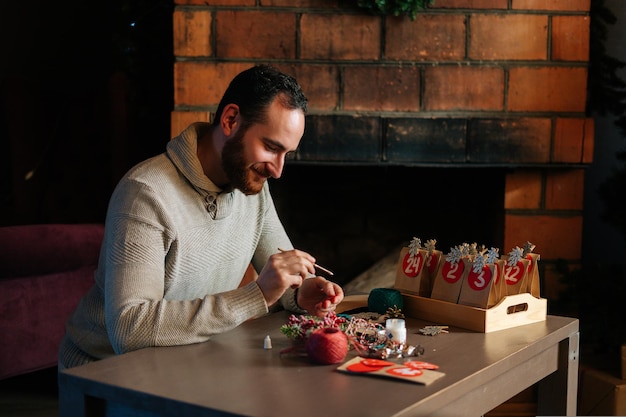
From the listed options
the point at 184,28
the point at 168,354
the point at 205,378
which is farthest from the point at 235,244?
the point at 184,28

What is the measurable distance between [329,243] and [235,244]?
131 cm

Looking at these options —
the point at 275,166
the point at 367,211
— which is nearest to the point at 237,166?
the point at 275,166

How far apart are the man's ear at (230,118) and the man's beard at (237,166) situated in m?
0.02

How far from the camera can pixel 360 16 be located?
2342 millimetres

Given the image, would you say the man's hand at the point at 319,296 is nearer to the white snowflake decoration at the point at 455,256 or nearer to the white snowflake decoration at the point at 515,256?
the white snowflake decoration at the point at 455,256

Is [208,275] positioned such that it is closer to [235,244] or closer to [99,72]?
[235,244]

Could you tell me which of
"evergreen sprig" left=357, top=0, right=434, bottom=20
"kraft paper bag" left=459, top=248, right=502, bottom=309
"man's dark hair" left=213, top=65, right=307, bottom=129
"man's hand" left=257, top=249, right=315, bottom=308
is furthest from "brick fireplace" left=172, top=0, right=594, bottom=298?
"man's hand" left=257, top=249, right=315, bottom=308

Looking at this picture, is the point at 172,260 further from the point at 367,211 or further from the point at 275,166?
the point at 367,211

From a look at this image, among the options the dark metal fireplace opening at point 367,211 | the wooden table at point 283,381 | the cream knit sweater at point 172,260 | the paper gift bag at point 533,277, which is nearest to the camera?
the wooden table at point 283,381

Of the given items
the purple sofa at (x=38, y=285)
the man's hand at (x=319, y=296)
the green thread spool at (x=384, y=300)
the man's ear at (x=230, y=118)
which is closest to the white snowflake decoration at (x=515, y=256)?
the green thread spool at (x=384, y=300)

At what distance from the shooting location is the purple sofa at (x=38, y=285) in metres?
2.23

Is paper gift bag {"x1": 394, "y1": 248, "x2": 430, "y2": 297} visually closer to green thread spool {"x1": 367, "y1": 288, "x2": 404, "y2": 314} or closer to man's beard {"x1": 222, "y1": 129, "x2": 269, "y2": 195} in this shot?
green thread spool {"x1": 367, "y1": 288, "x2": 404, "y2": 314}

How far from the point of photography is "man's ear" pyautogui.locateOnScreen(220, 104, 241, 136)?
155 cm

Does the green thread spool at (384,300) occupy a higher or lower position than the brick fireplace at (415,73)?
lower
